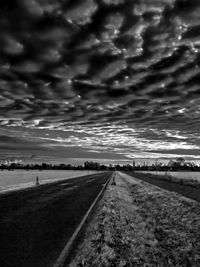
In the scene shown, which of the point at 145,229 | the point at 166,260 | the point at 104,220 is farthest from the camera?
the point at 104,220

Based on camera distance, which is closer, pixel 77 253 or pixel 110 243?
pixel 77 253

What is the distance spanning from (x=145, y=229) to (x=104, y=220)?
1732 mm

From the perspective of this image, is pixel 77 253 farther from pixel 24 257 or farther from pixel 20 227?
pixel 20 227

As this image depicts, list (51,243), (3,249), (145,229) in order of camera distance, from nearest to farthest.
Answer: (3,249) → (51,243) → (145,229)

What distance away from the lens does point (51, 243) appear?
6.86 metres

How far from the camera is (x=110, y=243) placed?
22.9 feet

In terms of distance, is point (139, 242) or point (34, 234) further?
point (34, 234)

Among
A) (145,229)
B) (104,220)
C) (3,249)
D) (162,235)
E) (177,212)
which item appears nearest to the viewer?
(3,249)

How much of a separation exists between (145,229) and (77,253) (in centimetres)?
355

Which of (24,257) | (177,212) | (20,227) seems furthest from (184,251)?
(177,212)

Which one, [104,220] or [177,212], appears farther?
[177,212]

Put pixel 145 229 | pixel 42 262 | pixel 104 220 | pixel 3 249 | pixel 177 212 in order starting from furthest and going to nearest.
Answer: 1. pixel 177 212
2. pixel 104 220
3. pixel 145 229
4. pixel 3 249
5. pixel 42 262

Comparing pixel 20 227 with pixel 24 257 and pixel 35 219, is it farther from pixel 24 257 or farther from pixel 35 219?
pixel 24 257

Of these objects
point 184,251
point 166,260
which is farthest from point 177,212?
point 166,260
